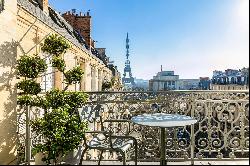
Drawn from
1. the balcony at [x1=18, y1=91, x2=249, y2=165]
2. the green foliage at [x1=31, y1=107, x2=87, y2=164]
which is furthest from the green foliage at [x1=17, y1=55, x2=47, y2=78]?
the green foliage at [x1=31, y1=107, x2=87, y2=164]

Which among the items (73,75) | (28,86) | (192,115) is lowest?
(192,115)

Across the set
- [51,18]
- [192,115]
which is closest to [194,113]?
[192,115]

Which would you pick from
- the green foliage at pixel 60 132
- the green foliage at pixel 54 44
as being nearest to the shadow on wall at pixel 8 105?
the green foliage at pixel 54 44

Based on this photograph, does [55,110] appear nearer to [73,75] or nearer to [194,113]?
[73,75]

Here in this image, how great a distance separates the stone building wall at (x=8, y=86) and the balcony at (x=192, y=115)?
0.93 ft

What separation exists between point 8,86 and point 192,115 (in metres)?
3.51

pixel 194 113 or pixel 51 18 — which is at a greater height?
pixel 51 18

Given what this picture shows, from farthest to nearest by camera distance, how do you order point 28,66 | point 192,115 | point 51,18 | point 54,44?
point 51,18 < point 54,44 < point 192,115 < point 28,66

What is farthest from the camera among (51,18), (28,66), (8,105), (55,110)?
(51,18)

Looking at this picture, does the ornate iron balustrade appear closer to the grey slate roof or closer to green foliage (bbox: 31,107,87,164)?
green foliage (bbox: 31,107,87,164)

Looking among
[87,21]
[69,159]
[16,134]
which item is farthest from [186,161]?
[87,21]

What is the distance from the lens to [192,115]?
5637mm

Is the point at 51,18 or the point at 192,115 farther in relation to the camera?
the point at 51,18

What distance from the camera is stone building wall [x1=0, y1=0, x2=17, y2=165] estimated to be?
509cm
